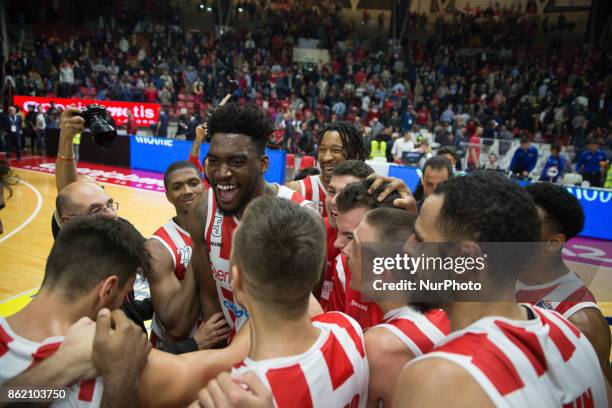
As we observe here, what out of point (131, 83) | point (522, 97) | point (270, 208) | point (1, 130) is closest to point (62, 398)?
point (270, 208)

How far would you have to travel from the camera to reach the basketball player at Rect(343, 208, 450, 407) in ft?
5.64

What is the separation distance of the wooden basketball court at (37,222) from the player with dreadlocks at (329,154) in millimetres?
3456

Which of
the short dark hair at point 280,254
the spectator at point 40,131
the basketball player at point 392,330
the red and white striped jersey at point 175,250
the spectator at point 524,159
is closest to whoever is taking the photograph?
the short dark hair at point 280,254

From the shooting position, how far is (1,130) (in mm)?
15859

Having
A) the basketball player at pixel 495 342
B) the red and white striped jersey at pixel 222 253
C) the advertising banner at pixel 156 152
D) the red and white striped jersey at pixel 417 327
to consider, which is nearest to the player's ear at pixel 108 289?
the red and white striped jersey at pixel 222 253

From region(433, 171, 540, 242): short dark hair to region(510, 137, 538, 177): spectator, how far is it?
1245 cm

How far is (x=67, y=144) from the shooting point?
342cm

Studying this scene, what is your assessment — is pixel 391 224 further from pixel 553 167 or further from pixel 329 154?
pixel 553 167

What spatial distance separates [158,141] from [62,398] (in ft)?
46.0

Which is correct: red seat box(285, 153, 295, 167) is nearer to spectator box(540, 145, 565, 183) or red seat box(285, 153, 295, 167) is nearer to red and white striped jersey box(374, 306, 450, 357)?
spectator box(540, 145, 565, 183)

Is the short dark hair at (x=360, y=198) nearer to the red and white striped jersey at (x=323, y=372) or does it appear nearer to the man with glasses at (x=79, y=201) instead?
the red and white striped jersey at (x=323, y=372)

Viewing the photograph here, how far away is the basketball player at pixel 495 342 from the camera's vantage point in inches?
49.4

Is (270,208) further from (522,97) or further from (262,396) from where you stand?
(522,97)

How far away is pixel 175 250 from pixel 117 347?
66.1 inches
